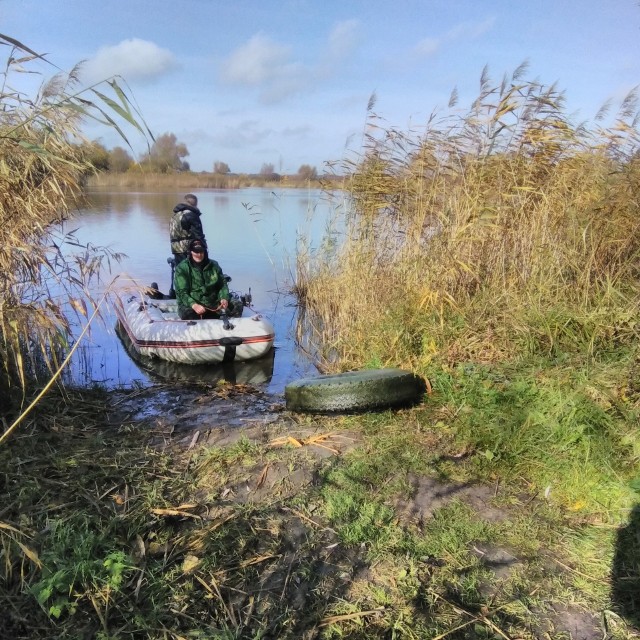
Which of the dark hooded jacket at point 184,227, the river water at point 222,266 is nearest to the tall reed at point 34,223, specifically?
the river water at point 222,266

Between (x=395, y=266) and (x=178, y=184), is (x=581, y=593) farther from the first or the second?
(x=178, y=184)

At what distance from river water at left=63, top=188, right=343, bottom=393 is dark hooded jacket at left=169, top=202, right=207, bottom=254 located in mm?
882

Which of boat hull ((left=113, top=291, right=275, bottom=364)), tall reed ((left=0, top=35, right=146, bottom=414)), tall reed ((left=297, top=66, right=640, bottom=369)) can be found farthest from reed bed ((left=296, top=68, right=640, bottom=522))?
tall reed ((left=0, top=35, right=146, bottom=414))

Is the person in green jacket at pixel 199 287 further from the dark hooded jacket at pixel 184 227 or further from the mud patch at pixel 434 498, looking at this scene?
the mud patch at pixel 434 498

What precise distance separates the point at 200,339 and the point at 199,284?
0.81 metres

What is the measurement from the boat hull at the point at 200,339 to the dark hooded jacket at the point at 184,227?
60.1 inches

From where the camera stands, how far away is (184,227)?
26.8ft

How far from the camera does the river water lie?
657cm

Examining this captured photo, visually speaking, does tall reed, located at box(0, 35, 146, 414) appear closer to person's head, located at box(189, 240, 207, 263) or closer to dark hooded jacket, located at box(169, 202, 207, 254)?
person's head, located at box(189, 240, 207, 263)

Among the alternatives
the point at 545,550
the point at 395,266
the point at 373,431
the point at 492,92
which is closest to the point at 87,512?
the point at 373,431

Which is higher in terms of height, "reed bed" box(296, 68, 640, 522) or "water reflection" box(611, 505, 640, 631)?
"reed bed" box(296, 68, 640, 522)

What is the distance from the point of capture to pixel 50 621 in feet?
6.81

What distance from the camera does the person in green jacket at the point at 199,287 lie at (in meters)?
6.85

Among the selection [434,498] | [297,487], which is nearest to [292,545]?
[297,487]
